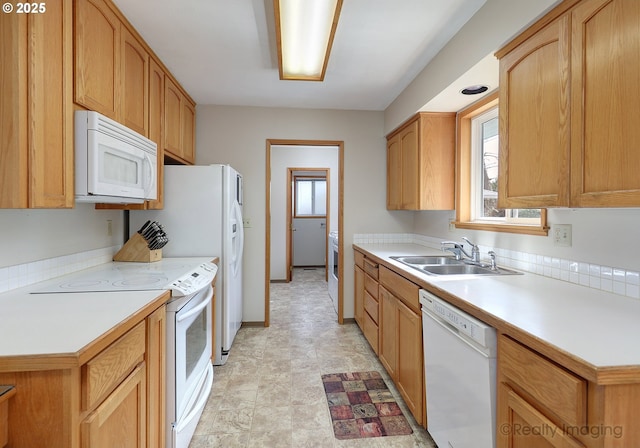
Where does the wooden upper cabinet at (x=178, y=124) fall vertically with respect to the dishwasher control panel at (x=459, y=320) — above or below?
above

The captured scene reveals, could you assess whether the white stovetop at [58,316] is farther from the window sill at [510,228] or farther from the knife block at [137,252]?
the window sill at [510,228]

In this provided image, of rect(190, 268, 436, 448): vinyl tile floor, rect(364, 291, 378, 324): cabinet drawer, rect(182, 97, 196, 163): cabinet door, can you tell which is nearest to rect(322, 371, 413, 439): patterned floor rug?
rect(190, 268, 436, 448): vinyl tile floor

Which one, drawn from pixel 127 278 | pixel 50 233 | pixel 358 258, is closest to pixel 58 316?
pixel 127 278

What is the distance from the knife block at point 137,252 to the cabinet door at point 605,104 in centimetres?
251

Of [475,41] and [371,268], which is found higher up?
[475,41]

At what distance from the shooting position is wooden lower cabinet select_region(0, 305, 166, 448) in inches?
32.9

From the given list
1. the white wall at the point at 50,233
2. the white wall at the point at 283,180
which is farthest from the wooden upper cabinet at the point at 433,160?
the white wall at the point at 283,180

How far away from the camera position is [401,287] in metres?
2.00

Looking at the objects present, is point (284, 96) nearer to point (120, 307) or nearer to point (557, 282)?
point (120, 307)

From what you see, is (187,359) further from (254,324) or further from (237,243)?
(254,324)

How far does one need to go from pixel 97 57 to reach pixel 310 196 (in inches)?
216

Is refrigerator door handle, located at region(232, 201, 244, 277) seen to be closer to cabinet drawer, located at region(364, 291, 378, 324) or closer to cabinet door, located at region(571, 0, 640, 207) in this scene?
cabinet drawer, located at region(364, 291, 378, 324)

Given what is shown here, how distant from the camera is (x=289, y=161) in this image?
18.4 ft

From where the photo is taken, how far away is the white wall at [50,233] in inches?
57.0
